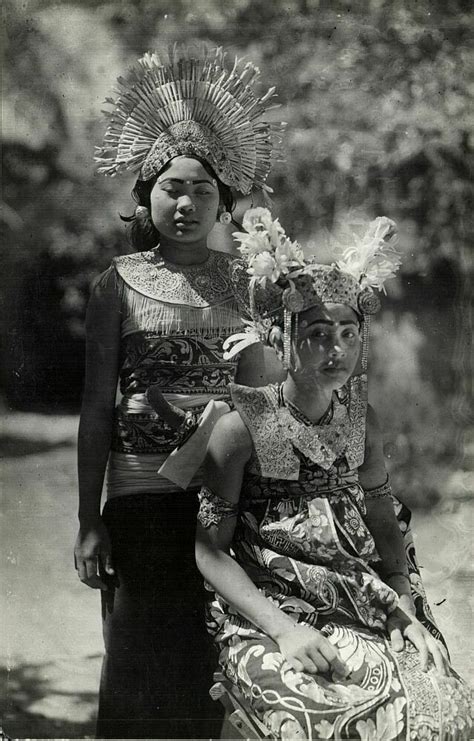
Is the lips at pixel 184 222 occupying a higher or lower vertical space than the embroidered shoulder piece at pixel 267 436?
higher

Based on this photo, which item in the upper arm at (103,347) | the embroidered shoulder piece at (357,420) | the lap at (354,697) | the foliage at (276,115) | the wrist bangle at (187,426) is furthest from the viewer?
the foliage at (276,115)

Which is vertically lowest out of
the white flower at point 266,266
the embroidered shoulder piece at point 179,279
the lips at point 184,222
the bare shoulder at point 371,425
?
the bare shoulder at point 371,425

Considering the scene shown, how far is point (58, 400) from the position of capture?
336 centimetres

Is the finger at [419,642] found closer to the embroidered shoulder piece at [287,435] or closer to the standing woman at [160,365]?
the embroidered shoulder piece at [287,435]

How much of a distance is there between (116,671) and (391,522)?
106 cm

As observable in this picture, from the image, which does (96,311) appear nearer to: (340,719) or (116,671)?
(116,671)

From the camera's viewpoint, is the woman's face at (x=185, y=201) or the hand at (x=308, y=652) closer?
the hand at (x=308, y=652)

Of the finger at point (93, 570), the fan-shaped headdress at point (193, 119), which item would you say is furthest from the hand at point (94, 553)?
the fan-shaped headdress at point (193, 119)

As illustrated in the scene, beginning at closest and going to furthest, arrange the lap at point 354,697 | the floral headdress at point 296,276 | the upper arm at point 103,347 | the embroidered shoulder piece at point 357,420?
the lap at point 354,697 → the floral headdress at point 296,276 → the embroidered shoulder piece at point 357,420 → the upper arm at point 103,347

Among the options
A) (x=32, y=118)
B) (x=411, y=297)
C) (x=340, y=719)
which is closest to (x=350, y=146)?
(x=411, y=297)

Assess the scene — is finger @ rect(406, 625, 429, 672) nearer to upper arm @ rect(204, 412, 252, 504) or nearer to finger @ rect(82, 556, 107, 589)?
upper arm @ rect(204, 412, 252, 504)

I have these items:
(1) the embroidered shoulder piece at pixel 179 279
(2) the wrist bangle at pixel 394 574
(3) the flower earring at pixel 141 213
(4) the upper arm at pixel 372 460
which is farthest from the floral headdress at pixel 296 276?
(2) the wrist bangle at pixel 394 574

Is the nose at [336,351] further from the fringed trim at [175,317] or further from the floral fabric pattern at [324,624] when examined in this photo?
the fringed trim at [175,317]

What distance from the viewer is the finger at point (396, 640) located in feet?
9.02
